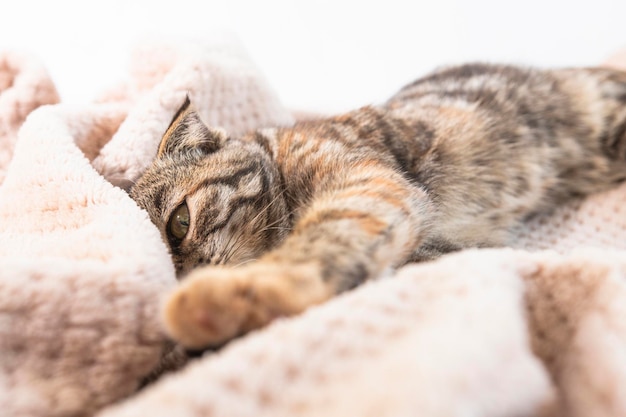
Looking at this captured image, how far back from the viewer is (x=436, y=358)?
413mm

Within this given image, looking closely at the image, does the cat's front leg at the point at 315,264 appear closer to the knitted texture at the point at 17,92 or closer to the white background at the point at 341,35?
the knitted texture at the point at 17,92

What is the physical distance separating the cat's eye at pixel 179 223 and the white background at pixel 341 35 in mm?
888

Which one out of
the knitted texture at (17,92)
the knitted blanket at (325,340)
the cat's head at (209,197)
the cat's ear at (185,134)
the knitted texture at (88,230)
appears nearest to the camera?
the knitted blanket at (325,340)

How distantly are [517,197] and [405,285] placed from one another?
763 millimetres

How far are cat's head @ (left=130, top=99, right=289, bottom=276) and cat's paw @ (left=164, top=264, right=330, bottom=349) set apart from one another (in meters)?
0.29

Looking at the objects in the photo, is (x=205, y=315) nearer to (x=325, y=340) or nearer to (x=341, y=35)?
(x=325, y=340)

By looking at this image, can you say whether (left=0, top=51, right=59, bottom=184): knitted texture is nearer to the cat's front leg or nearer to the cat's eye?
the cat's eye

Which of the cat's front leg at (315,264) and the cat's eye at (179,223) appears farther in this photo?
the cat's eye at (179,223)

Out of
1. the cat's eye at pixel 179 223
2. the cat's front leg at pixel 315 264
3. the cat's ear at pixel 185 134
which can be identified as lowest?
the cat's eye at pixel 179 223

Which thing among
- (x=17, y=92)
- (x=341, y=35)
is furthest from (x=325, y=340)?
(x=341, y=35)

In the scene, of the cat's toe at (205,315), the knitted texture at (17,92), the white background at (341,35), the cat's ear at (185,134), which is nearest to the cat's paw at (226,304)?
the cat's toe at (205,315)

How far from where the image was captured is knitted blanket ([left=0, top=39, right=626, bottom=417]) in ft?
1.35

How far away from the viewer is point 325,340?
460mm

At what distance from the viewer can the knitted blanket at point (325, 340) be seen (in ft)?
1.35
